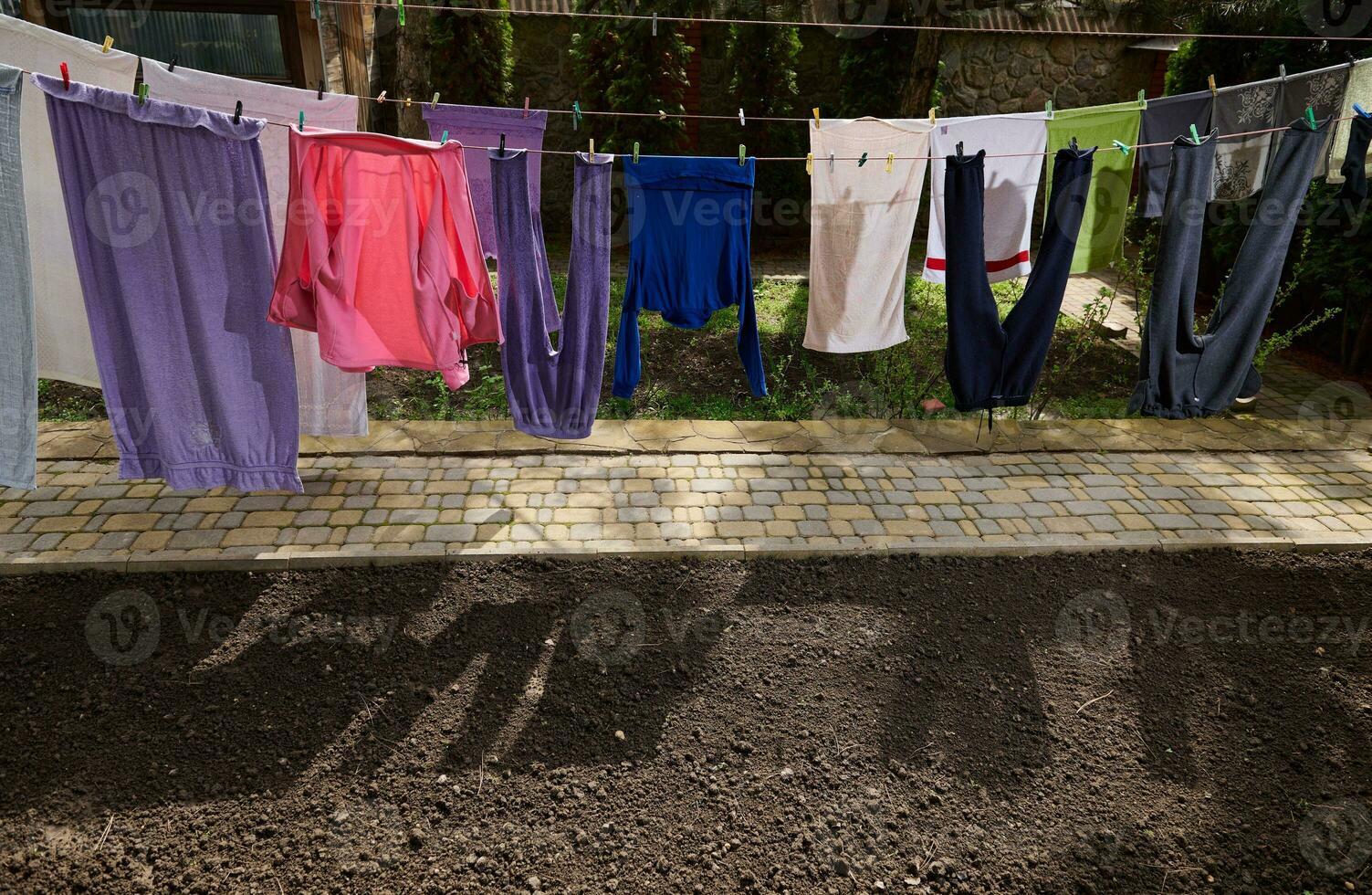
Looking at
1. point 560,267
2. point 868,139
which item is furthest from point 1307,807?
point 560,267

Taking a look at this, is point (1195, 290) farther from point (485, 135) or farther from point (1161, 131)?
point (485, 135)

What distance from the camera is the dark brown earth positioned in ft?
8.50

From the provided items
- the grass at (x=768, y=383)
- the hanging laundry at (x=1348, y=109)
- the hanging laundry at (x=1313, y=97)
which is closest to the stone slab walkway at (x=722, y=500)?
the grass at (x=768, y=383)

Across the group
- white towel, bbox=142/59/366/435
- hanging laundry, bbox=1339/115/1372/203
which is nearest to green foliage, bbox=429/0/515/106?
white towel, bbox=142/59/366/435

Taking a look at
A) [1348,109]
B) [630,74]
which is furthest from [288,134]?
[630,74]

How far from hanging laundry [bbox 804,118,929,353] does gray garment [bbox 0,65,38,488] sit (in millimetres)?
3238

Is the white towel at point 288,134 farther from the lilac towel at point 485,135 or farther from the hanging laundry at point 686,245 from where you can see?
the hanging laundry at point 686,245

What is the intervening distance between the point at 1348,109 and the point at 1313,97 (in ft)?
0.60

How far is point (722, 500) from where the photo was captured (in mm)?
4520

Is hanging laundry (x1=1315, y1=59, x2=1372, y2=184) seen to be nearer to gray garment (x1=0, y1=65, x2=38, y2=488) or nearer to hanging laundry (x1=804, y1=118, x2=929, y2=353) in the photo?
hanging laundry (x1=804, y1=118, x2=929, y2=353)

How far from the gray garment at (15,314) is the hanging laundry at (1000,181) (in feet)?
12.8

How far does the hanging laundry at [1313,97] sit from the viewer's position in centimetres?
444

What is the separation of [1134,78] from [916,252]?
4138 mm

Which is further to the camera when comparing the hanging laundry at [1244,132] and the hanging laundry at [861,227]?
the hanging laundry at [1244,132]
